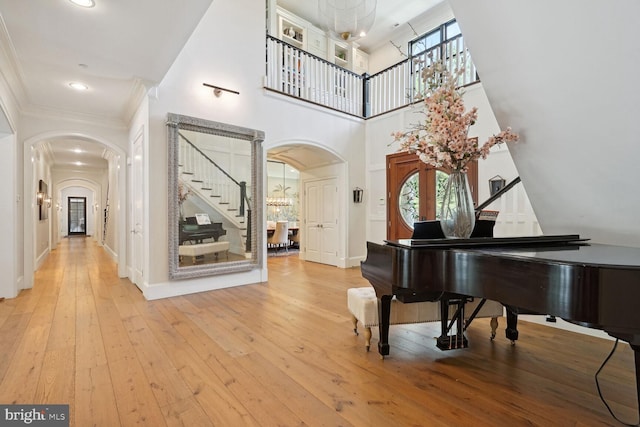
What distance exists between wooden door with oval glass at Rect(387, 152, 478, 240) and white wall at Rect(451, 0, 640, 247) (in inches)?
115

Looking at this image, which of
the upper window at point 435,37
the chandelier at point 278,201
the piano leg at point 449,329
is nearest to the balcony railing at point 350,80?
the upper window at point 435,37

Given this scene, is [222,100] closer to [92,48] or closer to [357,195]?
[92,48]

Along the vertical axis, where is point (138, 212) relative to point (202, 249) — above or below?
above

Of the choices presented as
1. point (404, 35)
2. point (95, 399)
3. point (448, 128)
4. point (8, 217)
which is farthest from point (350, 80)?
point (95, 399)

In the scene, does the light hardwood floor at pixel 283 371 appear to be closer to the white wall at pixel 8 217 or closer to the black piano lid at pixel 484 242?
the white wall at pixel 8 217

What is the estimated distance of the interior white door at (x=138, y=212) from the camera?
4.53 meters

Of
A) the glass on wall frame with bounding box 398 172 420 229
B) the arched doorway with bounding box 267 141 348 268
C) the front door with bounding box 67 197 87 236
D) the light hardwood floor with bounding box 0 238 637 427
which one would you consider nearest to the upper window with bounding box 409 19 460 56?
the glass on wall frame with bounding box 398 172 420 229

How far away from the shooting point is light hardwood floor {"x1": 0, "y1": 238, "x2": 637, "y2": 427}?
70.4 inches

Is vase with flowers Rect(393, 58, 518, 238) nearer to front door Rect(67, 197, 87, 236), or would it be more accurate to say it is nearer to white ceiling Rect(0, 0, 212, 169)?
white ceiling Rect(0, 0, 212, 169)

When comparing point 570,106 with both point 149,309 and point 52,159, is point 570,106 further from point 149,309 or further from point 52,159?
point 52,159

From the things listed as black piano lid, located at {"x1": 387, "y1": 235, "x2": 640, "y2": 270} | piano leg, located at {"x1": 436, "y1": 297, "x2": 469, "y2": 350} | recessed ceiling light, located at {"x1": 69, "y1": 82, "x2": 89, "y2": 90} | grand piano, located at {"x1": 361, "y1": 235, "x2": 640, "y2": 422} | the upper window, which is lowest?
piano leg, located at {"x1": 436, "y1": 297, "x2": 469, "y2": 350}

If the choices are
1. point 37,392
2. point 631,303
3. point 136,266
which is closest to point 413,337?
point 631,303

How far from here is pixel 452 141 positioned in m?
2.09

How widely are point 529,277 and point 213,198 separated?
14.0ft
